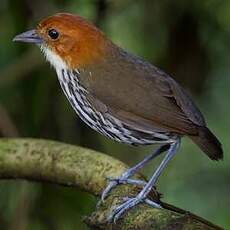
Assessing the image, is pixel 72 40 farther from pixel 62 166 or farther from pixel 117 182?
pixel 117 182

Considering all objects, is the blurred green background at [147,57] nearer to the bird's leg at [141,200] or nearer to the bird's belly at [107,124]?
the bird's belly at [107,124]

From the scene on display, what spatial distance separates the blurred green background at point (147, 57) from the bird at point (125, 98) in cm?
111

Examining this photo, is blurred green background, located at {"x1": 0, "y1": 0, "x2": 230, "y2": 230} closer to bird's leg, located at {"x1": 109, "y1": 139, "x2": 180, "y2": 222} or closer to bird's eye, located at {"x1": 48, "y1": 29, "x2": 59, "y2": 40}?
bird's eye, located at {"x1": 48, "y1": 29, "x2": 59, "y2": 40}

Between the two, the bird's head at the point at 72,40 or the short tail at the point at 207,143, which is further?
the bird's head at the point at 72,40

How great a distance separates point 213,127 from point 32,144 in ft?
7.05

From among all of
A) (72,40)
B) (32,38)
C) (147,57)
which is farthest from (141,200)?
(147,57)

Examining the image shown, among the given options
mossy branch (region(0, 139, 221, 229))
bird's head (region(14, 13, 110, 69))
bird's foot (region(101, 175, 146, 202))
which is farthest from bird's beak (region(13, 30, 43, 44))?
bird's foot (region(101, 175, 146, 202))

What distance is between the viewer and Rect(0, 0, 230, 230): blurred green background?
544 centimetres

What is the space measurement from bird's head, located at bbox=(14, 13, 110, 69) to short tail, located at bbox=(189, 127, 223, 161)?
65 centimetres

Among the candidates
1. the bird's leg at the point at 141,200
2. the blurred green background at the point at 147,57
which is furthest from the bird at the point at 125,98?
the blurred green background at the point at 147,57

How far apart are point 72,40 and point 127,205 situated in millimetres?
991

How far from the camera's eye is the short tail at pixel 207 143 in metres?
3.86

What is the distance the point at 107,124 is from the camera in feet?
13.1

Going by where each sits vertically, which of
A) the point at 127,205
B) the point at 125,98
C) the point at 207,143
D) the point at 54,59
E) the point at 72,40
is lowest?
the point at 127,205
